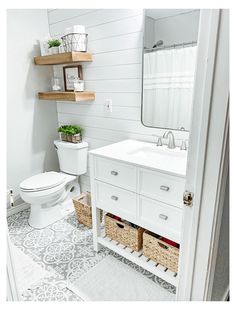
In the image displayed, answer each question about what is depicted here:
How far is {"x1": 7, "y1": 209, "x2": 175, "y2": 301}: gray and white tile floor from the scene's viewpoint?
1658 mm

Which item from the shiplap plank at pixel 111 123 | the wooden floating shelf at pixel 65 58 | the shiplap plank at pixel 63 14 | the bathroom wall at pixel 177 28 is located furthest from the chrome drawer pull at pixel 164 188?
the shiplap plank at pixel 63 14

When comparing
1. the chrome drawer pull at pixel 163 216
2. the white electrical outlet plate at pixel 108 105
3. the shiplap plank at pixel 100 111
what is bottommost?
the chrome drawer pull at pixel 163 216

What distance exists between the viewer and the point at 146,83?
6.33 ft

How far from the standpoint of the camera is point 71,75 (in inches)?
95.8

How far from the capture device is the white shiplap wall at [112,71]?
1.92 meters

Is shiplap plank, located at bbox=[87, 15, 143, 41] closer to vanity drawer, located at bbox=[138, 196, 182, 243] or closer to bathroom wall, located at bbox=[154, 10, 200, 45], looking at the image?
bathroom wall, located at bbox=[154, 10, 200, 45]

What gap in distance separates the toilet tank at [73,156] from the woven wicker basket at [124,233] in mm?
800

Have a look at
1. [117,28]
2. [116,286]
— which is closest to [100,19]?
[117,28]

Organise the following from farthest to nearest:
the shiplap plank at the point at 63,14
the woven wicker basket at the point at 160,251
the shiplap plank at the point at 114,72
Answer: the shiplap plank at the point at 63,14, the shiplap plank at the point at 114,72, the woven wicker basket at the point at 160,251

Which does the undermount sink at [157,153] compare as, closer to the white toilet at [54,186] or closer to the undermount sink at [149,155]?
the undermount sink at [149,155]

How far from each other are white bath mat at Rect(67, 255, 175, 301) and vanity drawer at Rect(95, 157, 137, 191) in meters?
0.71

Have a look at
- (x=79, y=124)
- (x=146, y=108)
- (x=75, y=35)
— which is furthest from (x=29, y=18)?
(x=146, y=108)

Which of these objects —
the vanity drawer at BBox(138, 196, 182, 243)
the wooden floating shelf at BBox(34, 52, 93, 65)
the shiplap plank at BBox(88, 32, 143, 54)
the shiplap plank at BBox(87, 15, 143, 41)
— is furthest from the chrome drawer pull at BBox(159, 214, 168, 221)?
the wooden floating shelf at BBox(34, 52, 93, 65)
